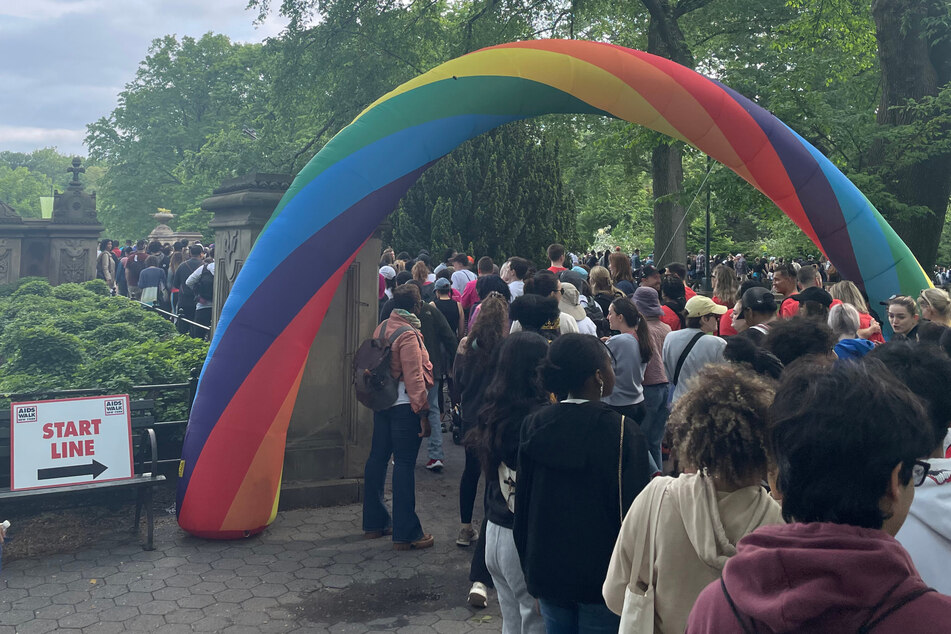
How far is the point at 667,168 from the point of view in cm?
1888

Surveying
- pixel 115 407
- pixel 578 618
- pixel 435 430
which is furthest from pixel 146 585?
pixel 435 430

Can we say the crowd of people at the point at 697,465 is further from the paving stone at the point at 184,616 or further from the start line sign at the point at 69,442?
the start line sign at the point at 69,442

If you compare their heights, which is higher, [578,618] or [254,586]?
[578,618]

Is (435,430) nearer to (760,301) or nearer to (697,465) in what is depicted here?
(760,301)

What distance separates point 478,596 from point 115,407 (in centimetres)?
312

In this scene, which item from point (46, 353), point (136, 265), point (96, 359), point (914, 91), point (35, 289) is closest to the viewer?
point (46, 353)

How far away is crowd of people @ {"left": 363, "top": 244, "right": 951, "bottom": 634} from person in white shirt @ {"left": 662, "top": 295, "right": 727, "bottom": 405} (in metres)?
0.02

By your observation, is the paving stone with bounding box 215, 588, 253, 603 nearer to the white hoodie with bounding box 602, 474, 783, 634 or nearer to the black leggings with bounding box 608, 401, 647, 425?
the black leggings with bounding box 608, 401, 647, 425

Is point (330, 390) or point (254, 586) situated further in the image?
point (330, 390)

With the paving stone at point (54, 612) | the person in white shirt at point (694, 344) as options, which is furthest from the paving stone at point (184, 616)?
the person in white shirt at point (694, 344)

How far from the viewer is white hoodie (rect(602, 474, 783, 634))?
245cm

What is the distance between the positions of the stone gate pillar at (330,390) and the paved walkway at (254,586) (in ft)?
1.97

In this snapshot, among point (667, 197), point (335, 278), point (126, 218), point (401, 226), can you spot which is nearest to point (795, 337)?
point (335, 278)

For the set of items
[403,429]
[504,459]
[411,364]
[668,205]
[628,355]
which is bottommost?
[403,429]
